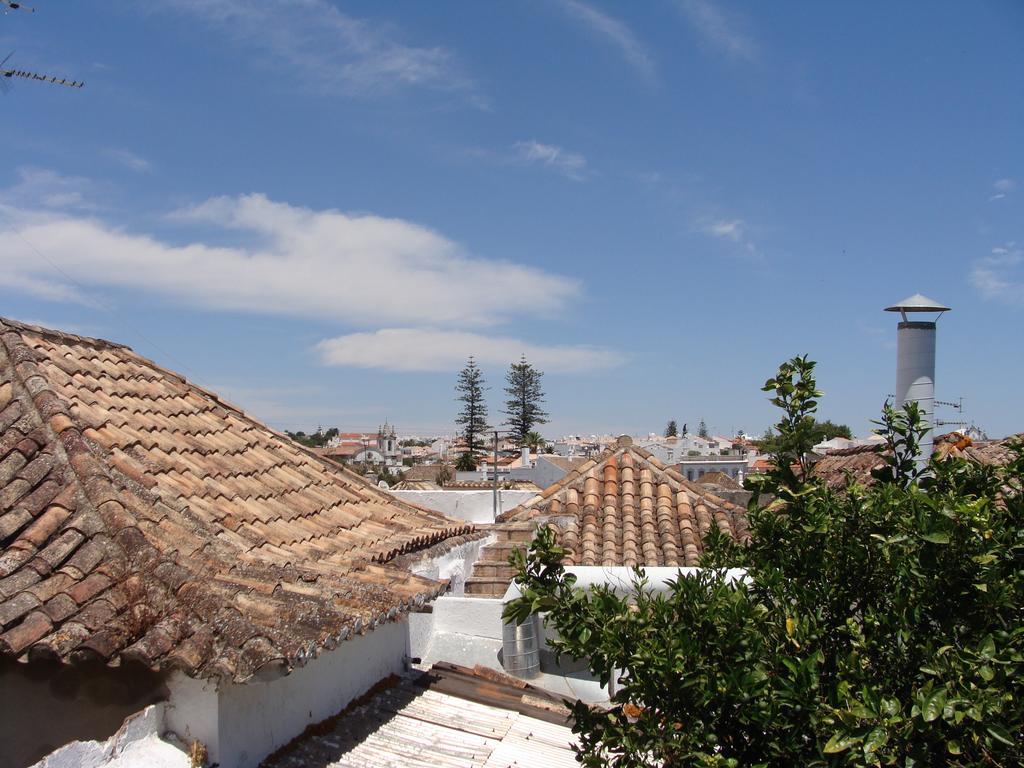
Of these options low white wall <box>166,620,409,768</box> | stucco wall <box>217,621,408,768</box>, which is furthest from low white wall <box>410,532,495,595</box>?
low white wall <box>166,620,409,768</box>

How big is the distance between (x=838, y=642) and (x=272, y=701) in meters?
3.07

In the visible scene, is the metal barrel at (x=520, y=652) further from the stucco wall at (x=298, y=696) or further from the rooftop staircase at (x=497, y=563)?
the stucco wall at (x=298, y=696)

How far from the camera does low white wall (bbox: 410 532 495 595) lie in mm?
7230

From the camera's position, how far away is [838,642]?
324cm

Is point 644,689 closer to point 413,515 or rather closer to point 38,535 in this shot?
point 38,535

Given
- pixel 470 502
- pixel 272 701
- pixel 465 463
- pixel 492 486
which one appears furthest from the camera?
pixel 465 463

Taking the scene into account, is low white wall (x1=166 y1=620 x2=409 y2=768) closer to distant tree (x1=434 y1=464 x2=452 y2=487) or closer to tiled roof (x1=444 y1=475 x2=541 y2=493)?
tiled roof (x1=444 y1=475 x2=541 y2=493)

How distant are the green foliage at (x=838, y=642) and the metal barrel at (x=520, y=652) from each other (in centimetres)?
429

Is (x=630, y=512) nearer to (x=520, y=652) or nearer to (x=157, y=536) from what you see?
(x=520, y=652)

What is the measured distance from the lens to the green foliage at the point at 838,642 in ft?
8.75

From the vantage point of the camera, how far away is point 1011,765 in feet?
8.87

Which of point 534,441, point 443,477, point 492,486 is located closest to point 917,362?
point 492,486

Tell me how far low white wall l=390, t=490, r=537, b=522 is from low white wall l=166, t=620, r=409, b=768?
27.7 ft

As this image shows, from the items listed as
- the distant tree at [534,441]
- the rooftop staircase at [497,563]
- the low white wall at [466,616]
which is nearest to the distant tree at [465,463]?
the distant tree at [534,441]
